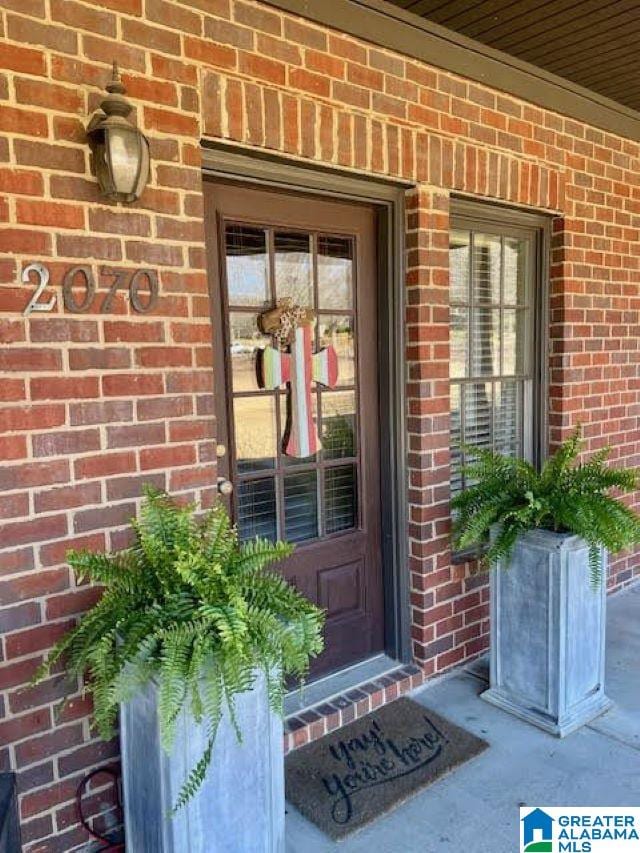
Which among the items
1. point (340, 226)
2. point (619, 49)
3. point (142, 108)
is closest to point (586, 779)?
point (340, 226)

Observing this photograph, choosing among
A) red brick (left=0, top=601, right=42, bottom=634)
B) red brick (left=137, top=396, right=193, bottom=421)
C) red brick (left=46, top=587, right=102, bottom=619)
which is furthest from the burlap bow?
red brick (left=0, top=601, right=42, bottom=634)

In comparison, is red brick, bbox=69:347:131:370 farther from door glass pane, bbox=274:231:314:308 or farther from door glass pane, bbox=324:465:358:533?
door glass pane, bbox=324:465:358:533

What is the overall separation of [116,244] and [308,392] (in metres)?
1.01

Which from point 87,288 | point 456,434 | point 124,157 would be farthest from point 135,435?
point 456,434

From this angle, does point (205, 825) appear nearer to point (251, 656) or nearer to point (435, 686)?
point (251, 656)

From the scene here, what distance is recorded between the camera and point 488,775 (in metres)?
2.35

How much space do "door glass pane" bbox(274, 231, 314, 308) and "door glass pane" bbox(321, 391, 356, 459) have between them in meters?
0.41

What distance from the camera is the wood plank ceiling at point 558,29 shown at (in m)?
2.57

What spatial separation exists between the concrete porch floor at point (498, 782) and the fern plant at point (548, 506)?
0.62 metres

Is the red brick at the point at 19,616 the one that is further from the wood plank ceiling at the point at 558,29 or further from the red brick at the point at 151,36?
the wood plank ceiling at the point at 558,29

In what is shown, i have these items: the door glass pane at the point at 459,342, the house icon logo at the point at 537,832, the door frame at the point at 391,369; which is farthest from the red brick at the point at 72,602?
the door glass pane at the point at 459,342

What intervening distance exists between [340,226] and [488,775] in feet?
7.12

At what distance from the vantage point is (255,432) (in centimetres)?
259

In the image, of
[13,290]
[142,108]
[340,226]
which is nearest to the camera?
[13,290]
